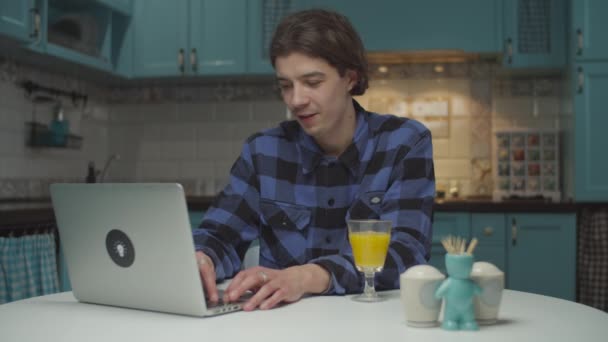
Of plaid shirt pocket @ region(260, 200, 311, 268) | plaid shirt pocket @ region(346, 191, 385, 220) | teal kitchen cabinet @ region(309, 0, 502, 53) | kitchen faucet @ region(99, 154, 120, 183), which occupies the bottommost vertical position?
plaid shirt pocket @ region(260, 200, 311, 268)

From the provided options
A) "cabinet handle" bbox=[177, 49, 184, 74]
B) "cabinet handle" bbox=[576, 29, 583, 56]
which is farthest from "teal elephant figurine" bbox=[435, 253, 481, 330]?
"cabinet handle" bbox=[177, 49, 184, 74]

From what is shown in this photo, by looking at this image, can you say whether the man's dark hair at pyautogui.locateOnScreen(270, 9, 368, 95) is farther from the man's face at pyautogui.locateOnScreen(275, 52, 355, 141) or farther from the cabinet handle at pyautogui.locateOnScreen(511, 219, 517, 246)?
the cabinet handle at pyautogui.locateOnScreen(511, 219, 517, 246)

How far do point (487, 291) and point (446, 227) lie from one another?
2402 mm

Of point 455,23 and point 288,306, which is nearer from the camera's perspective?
point 288,306

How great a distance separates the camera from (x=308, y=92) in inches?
66.3

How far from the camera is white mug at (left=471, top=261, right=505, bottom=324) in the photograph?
1.05 meters

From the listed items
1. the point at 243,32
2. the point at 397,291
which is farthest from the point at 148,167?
the point at 397,291

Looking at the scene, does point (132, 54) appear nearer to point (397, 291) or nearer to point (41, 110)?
point (41, 110)

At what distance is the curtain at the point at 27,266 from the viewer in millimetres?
2629

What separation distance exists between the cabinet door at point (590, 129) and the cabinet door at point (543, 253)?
7.3 inches

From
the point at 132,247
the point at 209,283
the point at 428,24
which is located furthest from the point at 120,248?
the point at 428,24

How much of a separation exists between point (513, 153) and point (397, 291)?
2.56 m

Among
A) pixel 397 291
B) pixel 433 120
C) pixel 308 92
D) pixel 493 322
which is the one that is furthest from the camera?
pixel 433 120

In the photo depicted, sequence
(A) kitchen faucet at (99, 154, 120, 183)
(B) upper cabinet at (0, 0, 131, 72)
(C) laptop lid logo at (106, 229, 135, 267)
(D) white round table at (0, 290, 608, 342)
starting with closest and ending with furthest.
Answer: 1. (D) white round table at (0, 290, 608, 342)
2. (C) laptop lid logo at (106, 229, 135, 267)
3. (B) upper cabinet at (0, 0, 131, 72)
4. (A) kitchen faucet at (99, 154, 120, 183)
